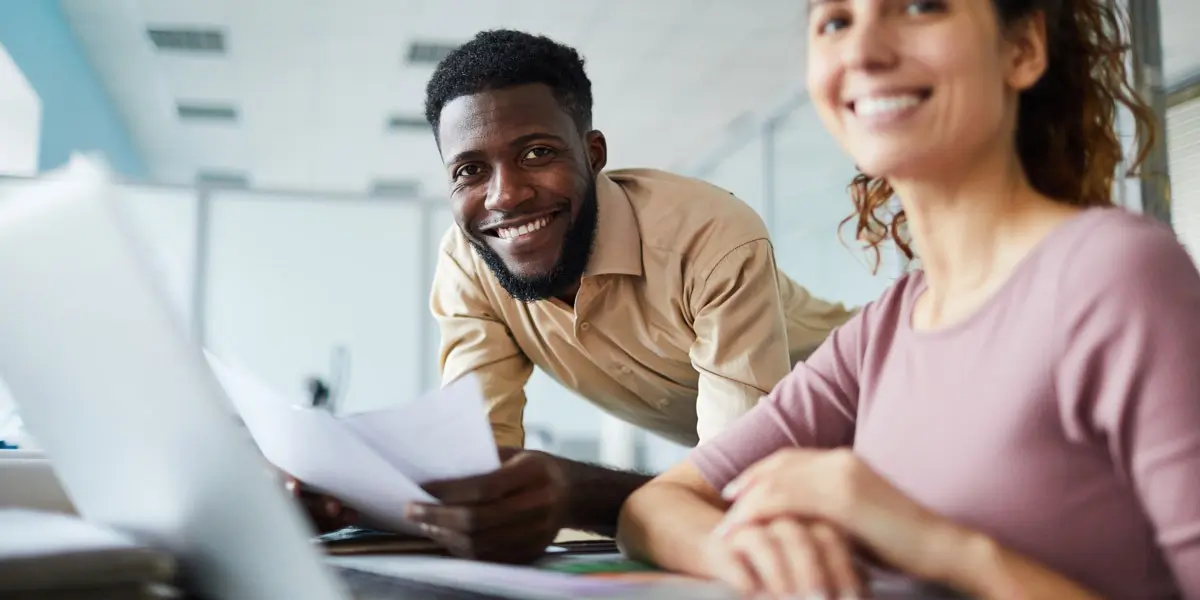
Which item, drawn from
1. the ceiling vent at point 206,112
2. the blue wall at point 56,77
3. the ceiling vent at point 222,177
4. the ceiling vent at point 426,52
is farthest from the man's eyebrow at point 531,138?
the ceiling vent at point 222,177

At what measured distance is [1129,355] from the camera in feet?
1.67

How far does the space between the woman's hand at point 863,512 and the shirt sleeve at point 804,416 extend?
26 cm

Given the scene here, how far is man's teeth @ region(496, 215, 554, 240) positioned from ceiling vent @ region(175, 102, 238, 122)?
18.9ft

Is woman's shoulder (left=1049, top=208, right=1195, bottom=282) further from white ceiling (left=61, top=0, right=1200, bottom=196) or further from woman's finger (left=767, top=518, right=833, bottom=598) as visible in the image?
white ceiling (left=61, top=0, right=1200, bottom=196)

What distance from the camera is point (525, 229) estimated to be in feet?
5.09

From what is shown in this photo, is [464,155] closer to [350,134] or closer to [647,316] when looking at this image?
[647,316]

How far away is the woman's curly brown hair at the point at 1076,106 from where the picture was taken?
0.70 metres

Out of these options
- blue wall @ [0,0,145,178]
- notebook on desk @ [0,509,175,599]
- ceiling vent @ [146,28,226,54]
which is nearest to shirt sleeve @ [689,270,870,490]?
notebook on desk @ [0,509,175,599]

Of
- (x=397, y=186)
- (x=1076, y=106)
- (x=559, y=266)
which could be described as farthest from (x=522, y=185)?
(x=397, y=186)

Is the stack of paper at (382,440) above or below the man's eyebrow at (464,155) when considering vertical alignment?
below

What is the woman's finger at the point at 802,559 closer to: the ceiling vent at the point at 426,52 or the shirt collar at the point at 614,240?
the shirt collar at the point at 614,240

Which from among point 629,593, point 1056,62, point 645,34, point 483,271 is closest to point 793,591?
point 629,593

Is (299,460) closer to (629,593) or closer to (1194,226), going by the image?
(629,593)

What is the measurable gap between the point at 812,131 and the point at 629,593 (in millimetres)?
4474
